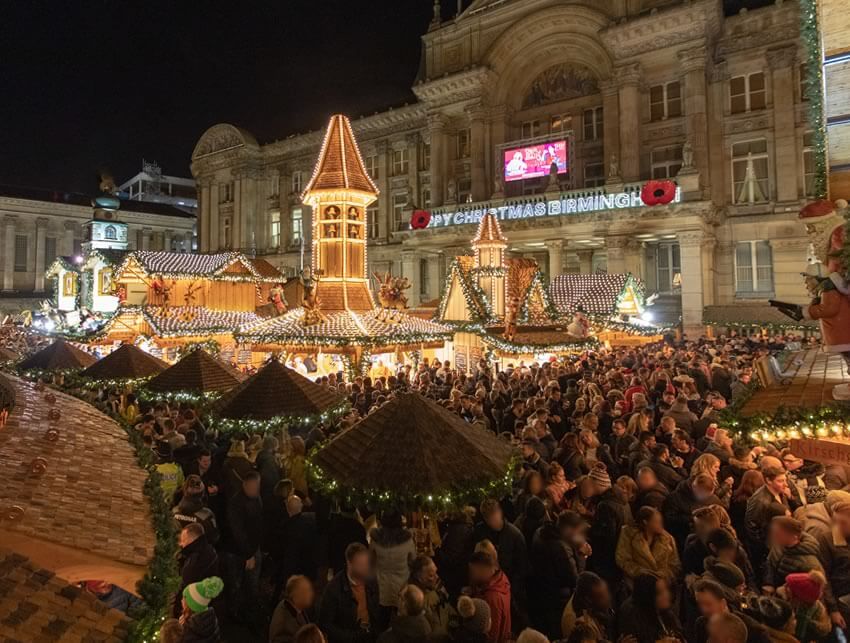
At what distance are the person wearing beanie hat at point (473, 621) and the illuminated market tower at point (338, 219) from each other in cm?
1561

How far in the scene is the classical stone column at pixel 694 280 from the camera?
25.5 meters

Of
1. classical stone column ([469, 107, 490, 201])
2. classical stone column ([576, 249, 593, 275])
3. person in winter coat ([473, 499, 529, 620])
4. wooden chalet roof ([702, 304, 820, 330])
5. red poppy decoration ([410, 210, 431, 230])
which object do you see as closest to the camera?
person in winter coat ([473, 499, 529, 620])

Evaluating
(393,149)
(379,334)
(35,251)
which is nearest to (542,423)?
(379,334)

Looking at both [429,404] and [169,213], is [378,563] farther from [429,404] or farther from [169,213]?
[169,213]

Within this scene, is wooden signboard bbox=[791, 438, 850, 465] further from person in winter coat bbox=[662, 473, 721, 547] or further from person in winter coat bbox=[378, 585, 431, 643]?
person in winter coat bbox=[378, 585, 431, 643]

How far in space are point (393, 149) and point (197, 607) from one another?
41.4 m

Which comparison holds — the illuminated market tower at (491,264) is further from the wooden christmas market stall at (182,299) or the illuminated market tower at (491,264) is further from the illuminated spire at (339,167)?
the wooden christmas market stall at (182,299)

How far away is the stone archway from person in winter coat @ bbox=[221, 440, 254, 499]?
30519 mm

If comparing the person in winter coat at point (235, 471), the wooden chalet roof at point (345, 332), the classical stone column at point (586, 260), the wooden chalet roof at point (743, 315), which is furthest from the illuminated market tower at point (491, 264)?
the person in winter coat at point (235, 471)

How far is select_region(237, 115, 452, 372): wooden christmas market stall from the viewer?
16031 millimetres

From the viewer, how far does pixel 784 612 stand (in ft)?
10.4

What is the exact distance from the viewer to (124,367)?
11.8 metres

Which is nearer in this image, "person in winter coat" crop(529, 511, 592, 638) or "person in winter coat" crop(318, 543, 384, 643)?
"person in winter coat" crop(318, 543, 384, 643)

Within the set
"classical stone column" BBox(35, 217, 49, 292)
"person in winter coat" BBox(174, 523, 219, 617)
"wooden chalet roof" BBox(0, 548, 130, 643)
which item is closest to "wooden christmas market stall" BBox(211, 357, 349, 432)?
"person in winter coat" BBox(174, 523, 219, 617)
